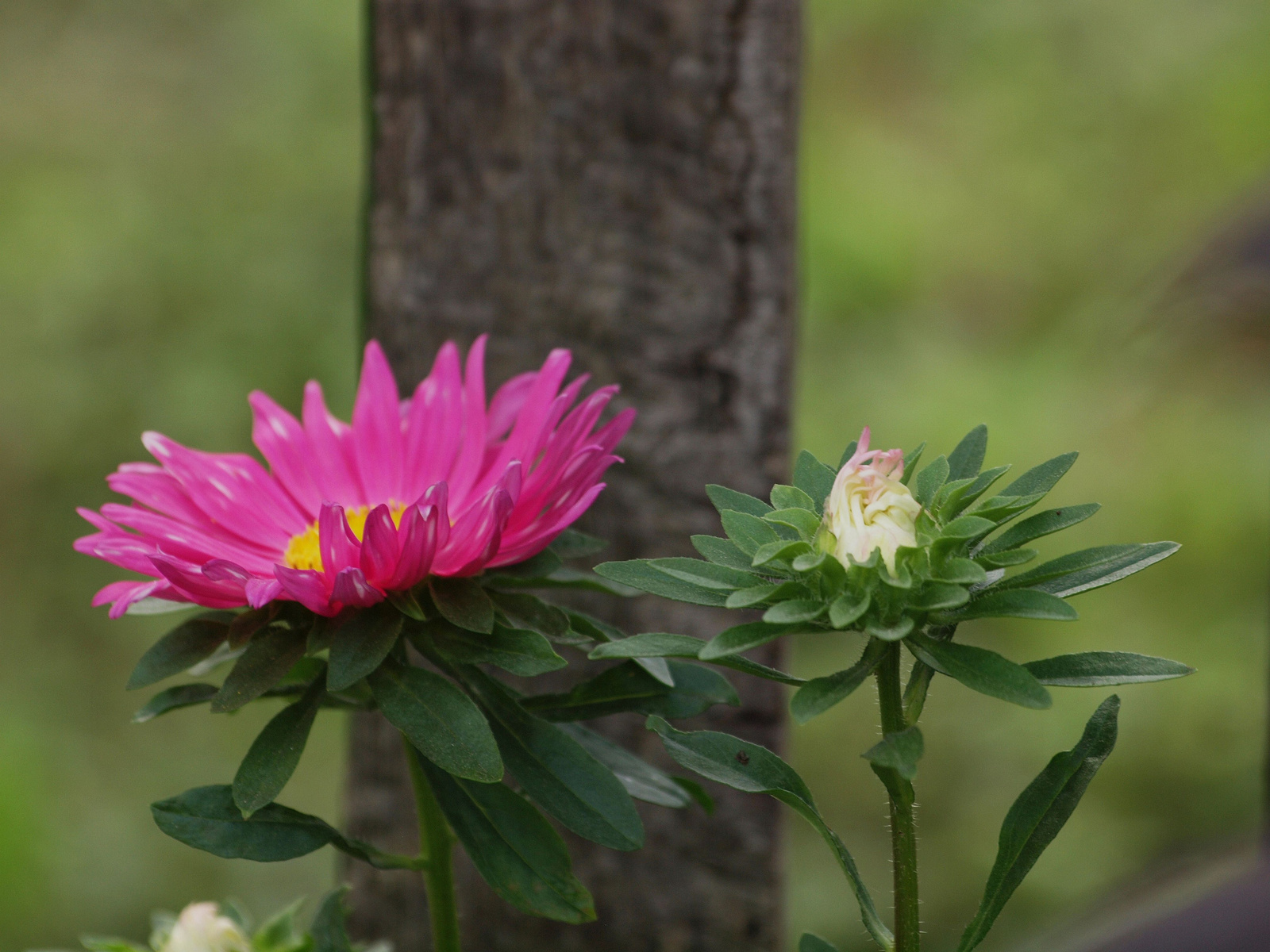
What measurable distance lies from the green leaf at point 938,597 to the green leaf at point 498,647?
141 mm

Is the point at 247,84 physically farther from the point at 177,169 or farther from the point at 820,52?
the point at 820,52

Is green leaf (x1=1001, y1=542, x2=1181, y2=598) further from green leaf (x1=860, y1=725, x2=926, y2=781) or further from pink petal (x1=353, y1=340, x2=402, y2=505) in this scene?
pink petal (x1=353, y1=340, x2=402, y2=505)

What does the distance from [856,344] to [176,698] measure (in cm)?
195

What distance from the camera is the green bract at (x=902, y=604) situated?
411mm

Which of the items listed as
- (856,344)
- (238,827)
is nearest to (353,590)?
→ (238,827)

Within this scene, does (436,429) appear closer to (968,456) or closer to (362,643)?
(362,643)

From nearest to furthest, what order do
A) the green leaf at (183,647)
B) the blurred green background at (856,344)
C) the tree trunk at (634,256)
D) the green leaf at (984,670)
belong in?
the green leaf at (984,670), the green leaf at (183,647), the tree trunk at (634,256), the blurred green background at (856,344)

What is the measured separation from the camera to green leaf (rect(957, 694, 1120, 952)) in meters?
0.46

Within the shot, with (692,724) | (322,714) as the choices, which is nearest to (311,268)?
(322,714)

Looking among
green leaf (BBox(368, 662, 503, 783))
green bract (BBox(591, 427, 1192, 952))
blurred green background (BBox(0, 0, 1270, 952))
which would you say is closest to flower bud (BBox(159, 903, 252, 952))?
green leaf (BBox(368, 662, 503, 783))

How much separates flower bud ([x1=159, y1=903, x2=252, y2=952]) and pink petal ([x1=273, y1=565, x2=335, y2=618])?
0.19 m

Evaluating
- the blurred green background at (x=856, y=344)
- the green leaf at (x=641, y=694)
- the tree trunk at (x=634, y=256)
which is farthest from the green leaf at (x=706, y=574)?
the blurred green background at (x=856, y=344)

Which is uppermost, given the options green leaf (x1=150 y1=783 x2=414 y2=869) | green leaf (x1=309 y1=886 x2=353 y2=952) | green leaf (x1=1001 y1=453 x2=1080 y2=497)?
green leaf (x1=1001 y1=453 x2=1080 y2=497)

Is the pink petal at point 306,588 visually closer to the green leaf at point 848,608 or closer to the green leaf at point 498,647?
the green leaf at point 498,647
